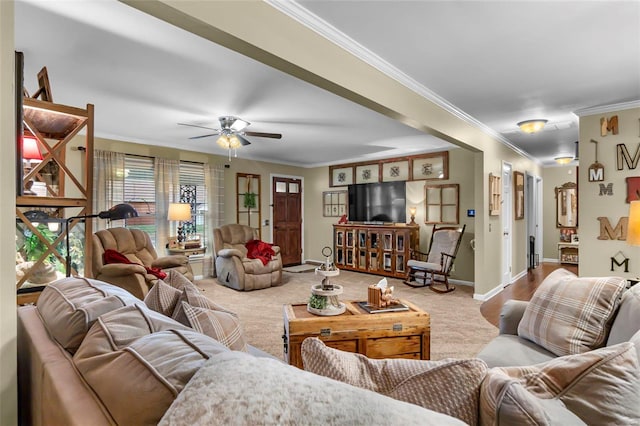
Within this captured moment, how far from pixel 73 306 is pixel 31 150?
3.91 feet

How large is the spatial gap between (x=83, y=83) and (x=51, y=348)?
9.29 ft

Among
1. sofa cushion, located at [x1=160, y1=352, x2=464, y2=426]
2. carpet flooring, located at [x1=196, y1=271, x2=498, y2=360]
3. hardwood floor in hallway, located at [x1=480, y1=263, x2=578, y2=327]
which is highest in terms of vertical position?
sofa cushion, located at [x1=160, y1=352, x2=464, y2=426]

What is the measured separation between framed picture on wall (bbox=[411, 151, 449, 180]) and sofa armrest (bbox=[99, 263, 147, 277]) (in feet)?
16.3

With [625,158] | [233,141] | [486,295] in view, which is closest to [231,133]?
[233,141]

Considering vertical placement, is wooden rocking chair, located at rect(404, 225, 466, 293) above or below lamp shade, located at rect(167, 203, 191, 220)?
below

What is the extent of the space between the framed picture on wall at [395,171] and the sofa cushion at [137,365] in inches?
A: 240

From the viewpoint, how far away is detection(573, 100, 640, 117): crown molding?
3484mm

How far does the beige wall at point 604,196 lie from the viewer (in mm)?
3484

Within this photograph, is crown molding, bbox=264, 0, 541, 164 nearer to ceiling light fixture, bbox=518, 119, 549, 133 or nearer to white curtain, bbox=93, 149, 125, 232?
ceiling light fixture, bbox=518, 119, 549, 133

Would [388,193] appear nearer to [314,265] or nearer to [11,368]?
[314,265]

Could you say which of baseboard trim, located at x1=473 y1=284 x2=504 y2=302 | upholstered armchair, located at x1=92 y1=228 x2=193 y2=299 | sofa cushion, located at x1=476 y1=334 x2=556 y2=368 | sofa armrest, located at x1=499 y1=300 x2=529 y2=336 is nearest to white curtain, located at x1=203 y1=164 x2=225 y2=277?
upholstered armchair, located at x1=92 y1=228 x2=193 y2=299

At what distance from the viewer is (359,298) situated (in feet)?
15.4

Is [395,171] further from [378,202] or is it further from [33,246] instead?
[33,246]

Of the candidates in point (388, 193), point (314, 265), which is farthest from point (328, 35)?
point (314, 265)
